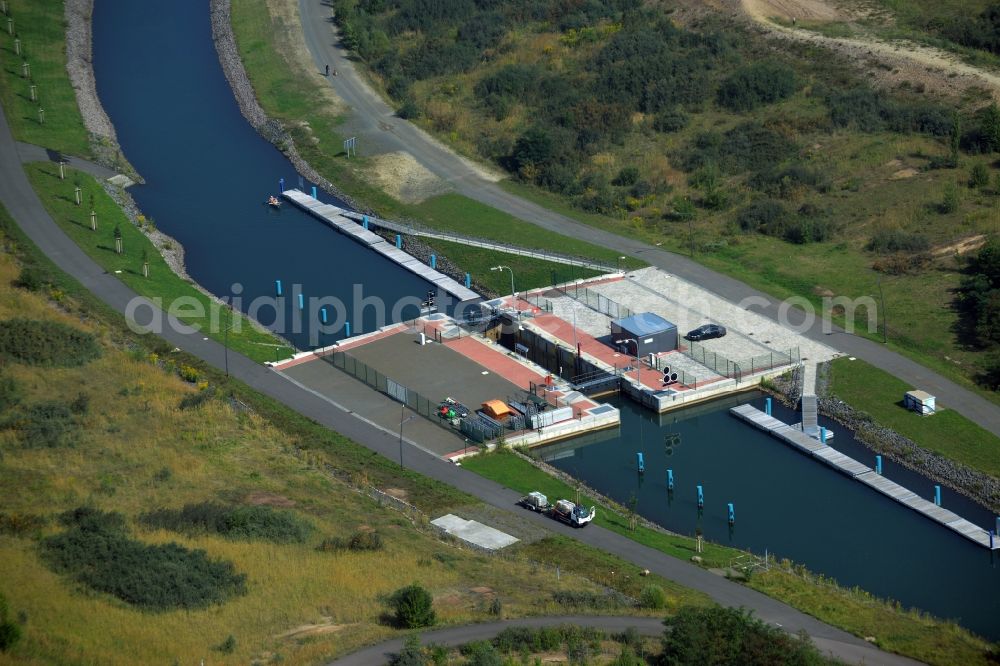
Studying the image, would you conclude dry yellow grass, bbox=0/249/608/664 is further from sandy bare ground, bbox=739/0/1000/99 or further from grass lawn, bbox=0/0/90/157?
sandy bare ground, bbox=739/0/1000/99

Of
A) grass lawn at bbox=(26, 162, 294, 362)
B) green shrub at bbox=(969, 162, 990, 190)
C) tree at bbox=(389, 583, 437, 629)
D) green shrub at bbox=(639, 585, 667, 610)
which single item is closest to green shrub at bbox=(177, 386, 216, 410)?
grass lawn at bbox=(26, 162, 294, 362)

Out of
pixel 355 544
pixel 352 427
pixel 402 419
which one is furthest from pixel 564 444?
pixel 355 544

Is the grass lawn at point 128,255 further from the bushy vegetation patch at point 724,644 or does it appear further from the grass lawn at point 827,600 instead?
the bushy vegetation patch at point 724,644

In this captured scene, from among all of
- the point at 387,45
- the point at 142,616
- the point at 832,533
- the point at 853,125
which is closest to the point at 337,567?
the point at 142,616

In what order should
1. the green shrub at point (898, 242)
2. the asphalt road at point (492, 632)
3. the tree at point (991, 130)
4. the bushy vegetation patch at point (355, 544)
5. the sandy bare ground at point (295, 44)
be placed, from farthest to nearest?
the sandy bare ground at point (295, 44) → the tree at point (991, 130) → the green shrub at point (898, 242) → the bushy vegetation patch at point (355, 544) → the asphalt road at point (492, 632)

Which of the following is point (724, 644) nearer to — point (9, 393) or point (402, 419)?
point (402, 419)

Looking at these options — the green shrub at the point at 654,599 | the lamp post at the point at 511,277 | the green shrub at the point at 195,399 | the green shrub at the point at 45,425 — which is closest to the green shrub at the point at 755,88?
the lamp post at the point at 511,277
